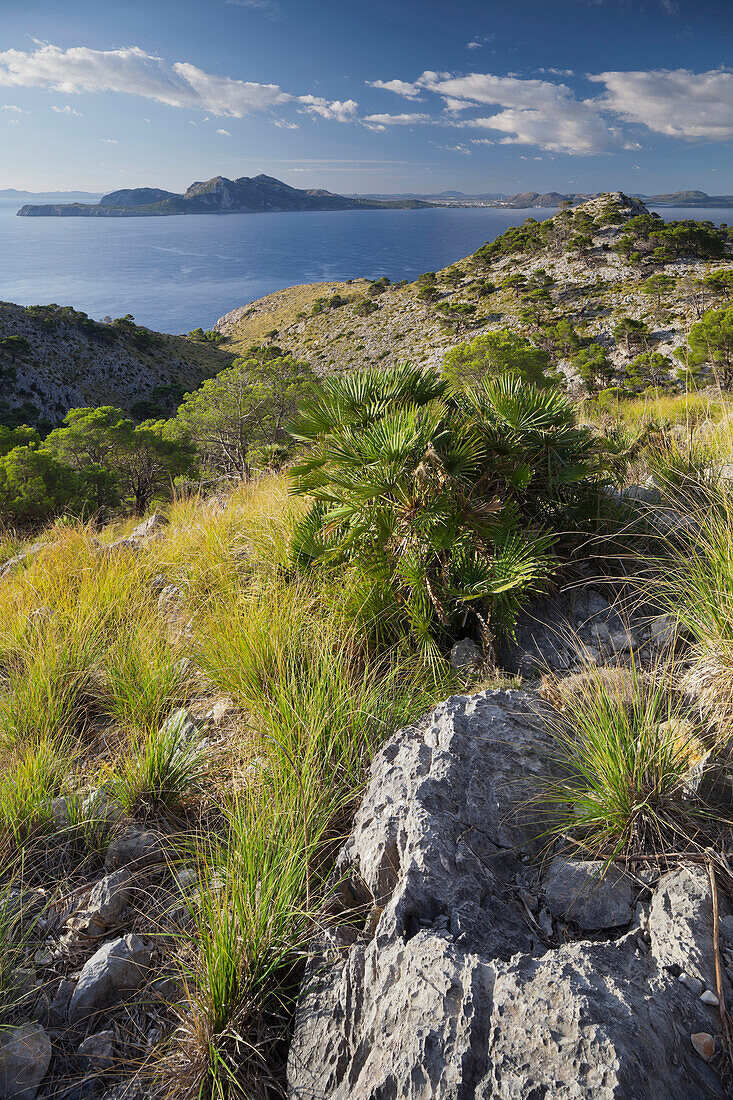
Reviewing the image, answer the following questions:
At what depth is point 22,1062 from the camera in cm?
154

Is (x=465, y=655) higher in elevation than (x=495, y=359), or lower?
lower

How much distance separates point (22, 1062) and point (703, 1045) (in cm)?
179

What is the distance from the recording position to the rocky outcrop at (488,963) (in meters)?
1.22

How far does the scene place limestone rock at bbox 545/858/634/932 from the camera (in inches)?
62.7

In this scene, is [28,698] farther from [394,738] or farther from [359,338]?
[359,338]

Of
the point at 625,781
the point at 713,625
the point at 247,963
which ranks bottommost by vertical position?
the point at 247,963

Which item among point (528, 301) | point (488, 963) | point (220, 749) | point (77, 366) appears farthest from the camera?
point (528, 301)

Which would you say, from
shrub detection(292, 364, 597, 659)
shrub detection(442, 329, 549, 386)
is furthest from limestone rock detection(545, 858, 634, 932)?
shrub detection(442, 329, 549, 386)

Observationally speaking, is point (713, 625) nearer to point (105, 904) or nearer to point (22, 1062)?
point (105, 904)

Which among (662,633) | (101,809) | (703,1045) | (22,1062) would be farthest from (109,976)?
(662,633)

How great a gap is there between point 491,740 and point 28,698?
8.09 feet

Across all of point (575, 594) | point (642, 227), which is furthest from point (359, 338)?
point (575, 594)

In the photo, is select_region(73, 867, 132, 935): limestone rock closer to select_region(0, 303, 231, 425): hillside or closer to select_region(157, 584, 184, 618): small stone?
select_region(157, 584, 184, 618): small stone

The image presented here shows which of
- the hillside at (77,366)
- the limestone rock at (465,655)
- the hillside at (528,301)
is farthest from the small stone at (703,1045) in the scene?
the hillside at (77,366)
